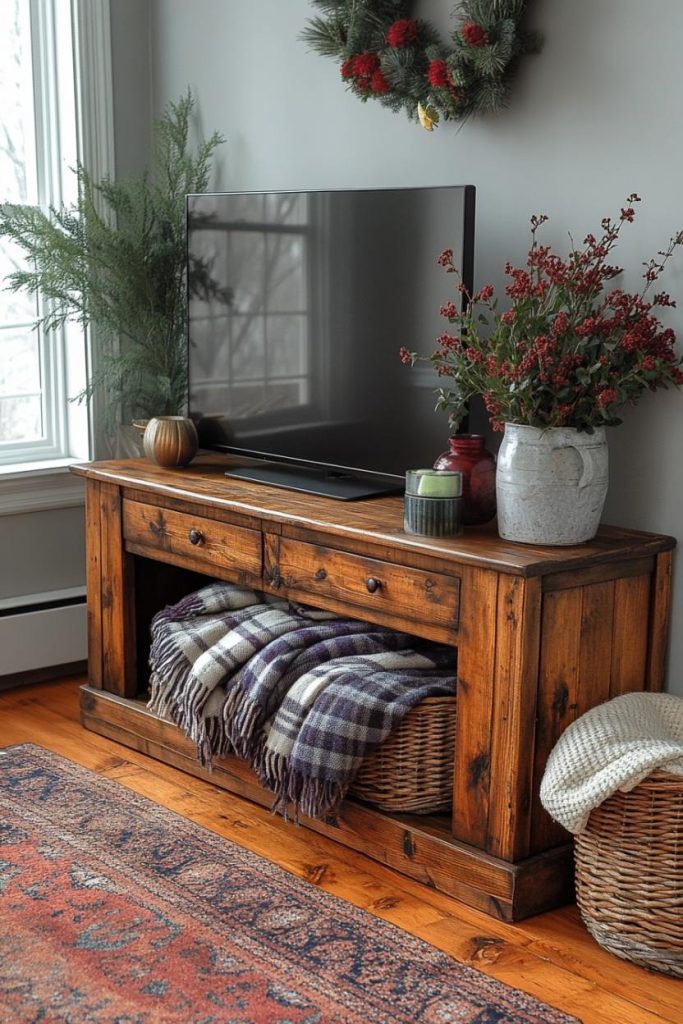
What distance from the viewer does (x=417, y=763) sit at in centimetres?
247

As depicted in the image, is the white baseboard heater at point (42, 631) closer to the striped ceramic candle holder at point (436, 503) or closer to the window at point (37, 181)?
the window at point (37, 181)

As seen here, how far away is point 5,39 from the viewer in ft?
11.7

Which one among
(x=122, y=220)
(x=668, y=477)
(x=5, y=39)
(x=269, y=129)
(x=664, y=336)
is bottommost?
(x=668, y=477)

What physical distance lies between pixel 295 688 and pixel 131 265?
55.7 inches

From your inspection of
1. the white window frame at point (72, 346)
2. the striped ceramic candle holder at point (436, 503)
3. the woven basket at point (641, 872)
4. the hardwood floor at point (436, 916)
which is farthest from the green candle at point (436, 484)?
the white window frame at point (72, 346)

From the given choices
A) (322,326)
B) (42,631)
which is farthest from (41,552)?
(322,326)

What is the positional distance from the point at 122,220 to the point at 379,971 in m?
2.32

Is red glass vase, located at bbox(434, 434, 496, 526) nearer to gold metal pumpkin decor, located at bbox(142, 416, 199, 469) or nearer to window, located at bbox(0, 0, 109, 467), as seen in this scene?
gold metal pumpkin decor, located at bbox(142, 416, 199, 469)

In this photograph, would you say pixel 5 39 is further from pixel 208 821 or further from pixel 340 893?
pixel 340 893

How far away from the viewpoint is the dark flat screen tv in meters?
2.67

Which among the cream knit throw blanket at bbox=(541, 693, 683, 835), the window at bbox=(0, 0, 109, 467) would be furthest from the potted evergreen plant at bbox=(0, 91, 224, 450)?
the cream knit throw blanket at bbox=(541, 693, 683, 835)

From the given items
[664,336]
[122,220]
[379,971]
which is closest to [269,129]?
[122,220]

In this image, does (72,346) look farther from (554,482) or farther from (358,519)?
(554,482)

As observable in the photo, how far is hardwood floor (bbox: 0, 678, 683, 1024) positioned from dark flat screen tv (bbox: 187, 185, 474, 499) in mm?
753
